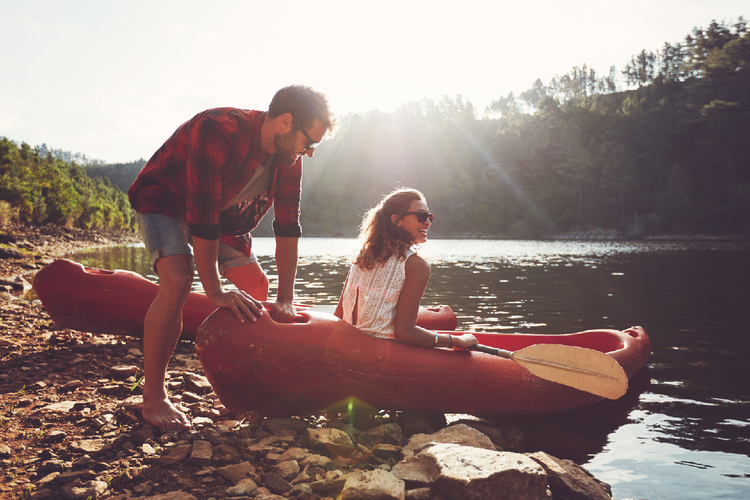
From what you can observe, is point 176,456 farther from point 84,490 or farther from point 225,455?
point 84,490

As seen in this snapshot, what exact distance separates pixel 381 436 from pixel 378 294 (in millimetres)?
827

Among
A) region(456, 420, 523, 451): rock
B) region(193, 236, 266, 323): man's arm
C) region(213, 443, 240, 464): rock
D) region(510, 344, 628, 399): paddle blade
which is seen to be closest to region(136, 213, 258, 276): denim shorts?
region(193, 236, 266, 323): man's arm

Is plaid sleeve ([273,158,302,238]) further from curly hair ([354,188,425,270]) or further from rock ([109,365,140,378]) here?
rock ([109,365,140,378])

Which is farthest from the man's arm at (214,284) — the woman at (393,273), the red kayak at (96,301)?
the red kayak at (96,301)

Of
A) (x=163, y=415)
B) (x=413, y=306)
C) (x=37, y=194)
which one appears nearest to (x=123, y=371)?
(x=163, y=415)

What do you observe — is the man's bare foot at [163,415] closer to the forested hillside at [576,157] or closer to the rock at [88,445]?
the rock at [88,445]

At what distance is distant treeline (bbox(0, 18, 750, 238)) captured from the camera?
140 feet

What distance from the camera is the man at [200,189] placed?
2.45m

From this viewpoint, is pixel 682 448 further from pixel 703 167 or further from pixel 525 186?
pixel 525 186

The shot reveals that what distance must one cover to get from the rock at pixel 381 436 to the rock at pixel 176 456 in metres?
0.93

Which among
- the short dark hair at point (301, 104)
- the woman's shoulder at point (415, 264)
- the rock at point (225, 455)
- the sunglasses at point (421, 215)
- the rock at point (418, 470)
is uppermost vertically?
the short dark hair at point (301, 104)

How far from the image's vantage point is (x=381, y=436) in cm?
277

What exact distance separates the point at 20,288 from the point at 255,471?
8.37 m

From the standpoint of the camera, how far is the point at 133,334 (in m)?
4.88
